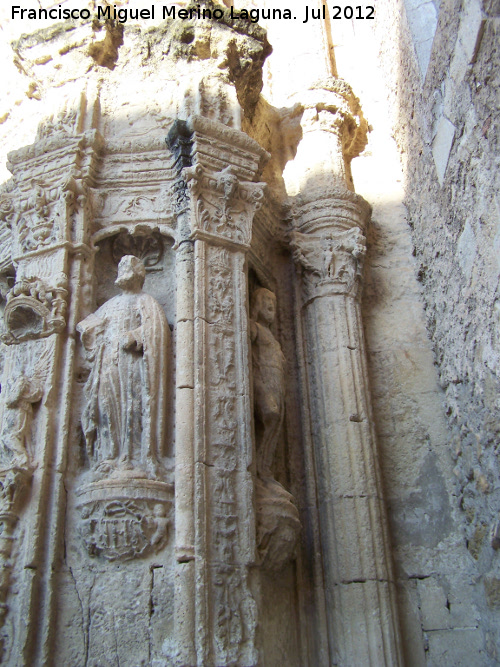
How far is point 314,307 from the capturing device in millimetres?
5805

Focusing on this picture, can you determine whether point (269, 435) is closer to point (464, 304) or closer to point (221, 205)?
point (464, 304)

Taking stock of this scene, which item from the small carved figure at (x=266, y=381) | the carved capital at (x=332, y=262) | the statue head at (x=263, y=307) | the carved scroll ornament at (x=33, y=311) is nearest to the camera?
the carved scroll ornament at (x=33, y=311)

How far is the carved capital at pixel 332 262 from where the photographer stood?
5.84 metres

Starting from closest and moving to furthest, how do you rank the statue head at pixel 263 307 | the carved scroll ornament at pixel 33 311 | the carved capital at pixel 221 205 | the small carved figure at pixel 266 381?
the carved scroll ornament at pixel 33 311 < the small carved figure at pixel 266 381 < the carved capital at pixel 221 205 < the statue head at pixel 263 307

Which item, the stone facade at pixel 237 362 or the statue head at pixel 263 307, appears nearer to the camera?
the stone facade at pixel 237 362

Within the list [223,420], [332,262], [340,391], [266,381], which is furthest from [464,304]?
[223,420]

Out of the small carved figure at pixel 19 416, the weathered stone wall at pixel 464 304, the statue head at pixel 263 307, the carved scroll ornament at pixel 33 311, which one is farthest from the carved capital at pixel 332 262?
the small carved figure at pixel 19 416

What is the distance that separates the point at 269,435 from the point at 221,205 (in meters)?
1.79

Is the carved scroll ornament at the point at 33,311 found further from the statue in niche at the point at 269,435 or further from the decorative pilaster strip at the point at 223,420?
the statue in niche at the point at 269,435

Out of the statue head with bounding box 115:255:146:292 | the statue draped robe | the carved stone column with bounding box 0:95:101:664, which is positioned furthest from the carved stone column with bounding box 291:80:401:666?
the carved stone column with bounding box 0:95:101:664

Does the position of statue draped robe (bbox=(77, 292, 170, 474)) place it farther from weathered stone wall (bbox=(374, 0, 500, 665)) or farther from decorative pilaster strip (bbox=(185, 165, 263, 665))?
weathered stone wall (bbox=(374, 0, 500, 665))

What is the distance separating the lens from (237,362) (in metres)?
4.77

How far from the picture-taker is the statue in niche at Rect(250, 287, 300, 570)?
4.47 m

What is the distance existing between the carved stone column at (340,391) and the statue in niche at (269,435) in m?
0.37
